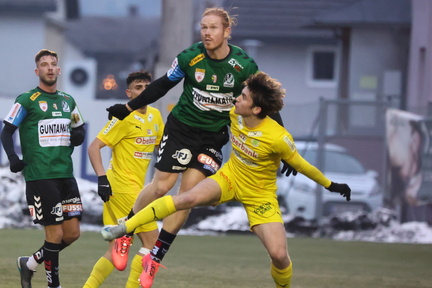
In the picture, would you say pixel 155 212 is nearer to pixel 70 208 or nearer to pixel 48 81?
pixel 70 208

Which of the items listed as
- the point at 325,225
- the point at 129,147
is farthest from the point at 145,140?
the point at 325,225

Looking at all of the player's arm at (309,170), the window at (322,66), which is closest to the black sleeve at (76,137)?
the player's arm at (309,170)

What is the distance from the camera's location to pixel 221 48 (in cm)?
884

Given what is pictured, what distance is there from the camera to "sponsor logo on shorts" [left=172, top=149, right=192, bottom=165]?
357 inches

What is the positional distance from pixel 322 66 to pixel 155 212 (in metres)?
37.4

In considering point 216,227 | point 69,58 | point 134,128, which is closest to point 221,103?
point 134,128

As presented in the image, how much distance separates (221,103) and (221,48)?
450 mm

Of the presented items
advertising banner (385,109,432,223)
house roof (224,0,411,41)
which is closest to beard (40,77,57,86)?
advertising banner (385,109,432,223)

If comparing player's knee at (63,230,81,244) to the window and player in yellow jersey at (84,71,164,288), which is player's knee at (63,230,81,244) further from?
the window

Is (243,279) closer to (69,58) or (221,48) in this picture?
(221,48)

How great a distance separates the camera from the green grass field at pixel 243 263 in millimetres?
11242

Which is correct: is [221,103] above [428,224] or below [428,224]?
above

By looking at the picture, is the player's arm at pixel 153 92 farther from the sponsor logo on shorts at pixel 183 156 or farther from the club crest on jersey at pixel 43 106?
the club crest on jersey at pixel 43 106

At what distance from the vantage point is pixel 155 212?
329 inches
